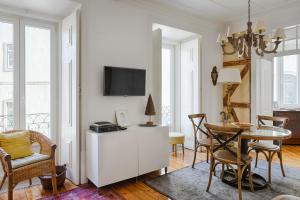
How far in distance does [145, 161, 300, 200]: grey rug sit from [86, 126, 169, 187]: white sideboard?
0.89ft

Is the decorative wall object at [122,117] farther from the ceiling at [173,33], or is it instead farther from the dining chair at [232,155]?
the ceiling at [173,33]

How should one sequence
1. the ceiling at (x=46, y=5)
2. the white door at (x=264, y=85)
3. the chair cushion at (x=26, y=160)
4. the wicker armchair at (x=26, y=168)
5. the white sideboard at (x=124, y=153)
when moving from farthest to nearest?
1. the white door at (x=264, y=85)
2. the ceiling at (x=46, y=5)
3. the white sideboard at (x=124, y=153)
4. the chair cushion at (x=26, y=160)
5. the wicker armchair at (x=26, y=168)

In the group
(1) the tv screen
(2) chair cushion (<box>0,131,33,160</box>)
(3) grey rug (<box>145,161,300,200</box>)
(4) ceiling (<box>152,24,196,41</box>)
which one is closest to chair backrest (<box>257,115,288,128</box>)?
(3) grey rug (<box>145,161,300,200</box>)

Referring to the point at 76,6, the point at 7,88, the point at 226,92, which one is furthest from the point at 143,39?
the point at 226,92

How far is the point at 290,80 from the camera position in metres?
5.53

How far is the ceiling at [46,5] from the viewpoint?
8.82 feet

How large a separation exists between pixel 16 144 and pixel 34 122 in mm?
665

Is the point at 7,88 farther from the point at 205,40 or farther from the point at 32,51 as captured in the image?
the point at 205,40

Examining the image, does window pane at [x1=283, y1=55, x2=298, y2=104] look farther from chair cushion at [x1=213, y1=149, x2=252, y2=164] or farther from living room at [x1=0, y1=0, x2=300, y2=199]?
chair cushion at [x1=213, y1=149, x2=252, y2=164]

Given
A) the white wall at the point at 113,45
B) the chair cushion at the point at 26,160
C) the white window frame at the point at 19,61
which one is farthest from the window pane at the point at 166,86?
the chair cushion at the point at 26,160

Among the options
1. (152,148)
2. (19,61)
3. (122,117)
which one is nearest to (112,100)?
(122,117)

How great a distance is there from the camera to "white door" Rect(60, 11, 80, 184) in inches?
109

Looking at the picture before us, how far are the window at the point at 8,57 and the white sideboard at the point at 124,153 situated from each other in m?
1.44

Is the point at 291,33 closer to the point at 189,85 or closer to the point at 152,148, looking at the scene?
the point at 189,85
